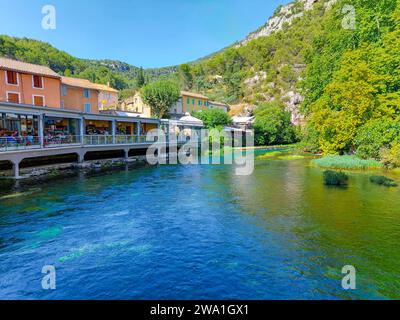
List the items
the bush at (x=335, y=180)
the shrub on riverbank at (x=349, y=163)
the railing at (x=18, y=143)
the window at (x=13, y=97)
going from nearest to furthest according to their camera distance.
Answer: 1. the railing at (x=18, y=143)
2. the bush at (x=335, y=180)
3. the shrub on riverbank at (x=349, y=163)
4. the window at (x=13, y=97)

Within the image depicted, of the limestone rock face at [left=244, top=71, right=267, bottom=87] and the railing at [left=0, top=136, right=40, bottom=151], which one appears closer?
the railing at [left=0, top=136, right=40, bottom=151]

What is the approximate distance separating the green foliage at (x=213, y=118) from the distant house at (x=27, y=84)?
2608cm

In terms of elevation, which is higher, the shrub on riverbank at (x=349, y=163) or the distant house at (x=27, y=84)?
the distant house at (x=27, y=84)

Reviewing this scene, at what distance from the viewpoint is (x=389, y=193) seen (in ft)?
60.6

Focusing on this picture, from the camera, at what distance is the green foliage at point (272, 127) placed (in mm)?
63938

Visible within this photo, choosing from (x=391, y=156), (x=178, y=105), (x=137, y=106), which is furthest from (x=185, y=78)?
(x=391, y=156)

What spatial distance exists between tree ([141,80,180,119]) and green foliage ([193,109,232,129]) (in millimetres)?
7132

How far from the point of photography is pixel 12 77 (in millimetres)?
31578

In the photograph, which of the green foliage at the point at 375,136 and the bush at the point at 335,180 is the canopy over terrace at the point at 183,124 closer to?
the green foliage at the point at 375,136

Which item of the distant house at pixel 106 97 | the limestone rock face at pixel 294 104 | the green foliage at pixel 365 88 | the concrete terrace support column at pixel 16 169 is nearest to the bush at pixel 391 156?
the green foliage at pixel 365 88

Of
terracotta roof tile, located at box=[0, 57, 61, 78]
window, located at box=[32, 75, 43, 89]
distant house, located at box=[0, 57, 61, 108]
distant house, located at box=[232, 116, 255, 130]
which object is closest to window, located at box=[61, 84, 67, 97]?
distant house, located at box=[0, 57, 61, 108]

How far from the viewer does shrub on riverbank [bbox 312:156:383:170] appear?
27889 millimetres

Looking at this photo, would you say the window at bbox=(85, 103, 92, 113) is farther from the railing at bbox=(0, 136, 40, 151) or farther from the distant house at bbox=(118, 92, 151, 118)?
the railing at bbox=(0, 136, 40, 151)

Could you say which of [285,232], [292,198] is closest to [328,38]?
[292,198]
